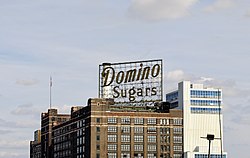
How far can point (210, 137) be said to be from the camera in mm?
97938

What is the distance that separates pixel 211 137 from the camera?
9800 cm

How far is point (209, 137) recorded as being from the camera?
318 ft

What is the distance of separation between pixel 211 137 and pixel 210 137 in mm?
170

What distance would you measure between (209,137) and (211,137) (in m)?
1.03

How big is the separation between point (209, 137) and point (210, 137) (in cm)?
92
